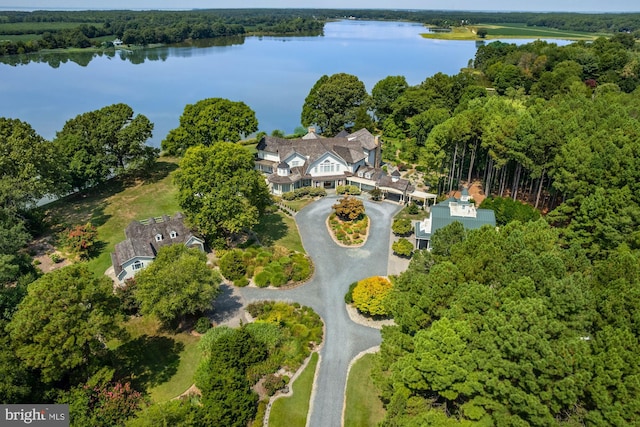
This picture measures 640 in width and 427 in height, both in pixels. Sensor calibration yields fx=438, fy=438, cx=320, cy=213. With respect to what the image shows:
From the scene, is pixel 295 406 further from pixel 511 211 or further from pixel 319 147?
pixel 319 147

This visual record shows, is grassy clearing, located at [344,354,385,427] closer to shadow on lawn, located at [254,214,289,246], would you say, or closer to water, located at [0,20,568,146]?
shadow on lawn, located at [254,214,289,246]

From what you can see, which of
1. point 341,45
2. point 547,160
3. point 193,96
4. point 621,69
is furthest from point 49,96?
point 341,45

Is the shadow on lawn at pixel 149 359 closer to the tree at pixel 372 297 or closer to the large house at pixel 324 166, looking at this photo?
the tree at pixel 372 297

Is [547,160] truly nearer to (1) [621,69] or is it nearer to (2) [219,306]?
(2) [219,306]

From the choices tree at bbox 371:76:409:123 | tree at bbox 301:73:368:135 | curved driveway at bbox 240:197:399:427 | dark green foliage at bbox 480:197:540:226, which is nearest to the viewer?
curved driveway at bbox 240:197:399:427

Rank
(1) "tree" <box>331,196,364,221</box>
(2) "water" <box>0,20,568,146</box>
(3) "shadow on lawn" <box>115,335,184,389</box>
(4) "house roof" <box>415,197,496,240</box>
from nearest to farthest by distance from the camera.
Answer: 1. (3) "shadow on lawn" <box>115,335,184,389</box>
2. (4) "house roof" <box>415,197,496,240</box>
3. (1) "tree" <box>331,196,364,221</box>
4. (2) "water" <box>0,20,568,146</box>

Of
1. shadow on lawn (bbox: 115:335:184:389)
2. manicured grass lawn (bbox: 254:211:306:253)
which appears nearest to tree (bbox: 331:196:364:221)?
manicured grass lawn (bbox: 254:211:306:253)

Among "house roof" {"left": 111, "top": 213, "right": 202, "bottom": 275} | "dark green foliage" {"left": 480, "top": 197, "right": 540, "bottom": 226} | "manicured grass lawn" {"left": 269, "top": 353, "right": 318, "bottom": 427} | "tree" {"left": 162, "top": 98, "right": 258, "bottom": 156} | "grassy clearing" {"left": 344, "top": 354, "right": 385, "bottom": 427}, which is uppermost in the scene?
"tree" {"left": 162, "top": 98, "right": 258, "bottom": 156}
